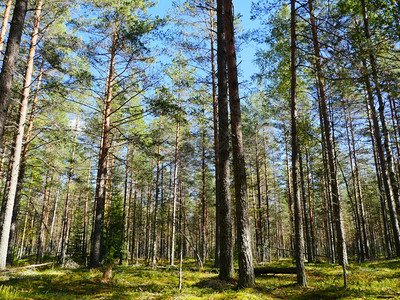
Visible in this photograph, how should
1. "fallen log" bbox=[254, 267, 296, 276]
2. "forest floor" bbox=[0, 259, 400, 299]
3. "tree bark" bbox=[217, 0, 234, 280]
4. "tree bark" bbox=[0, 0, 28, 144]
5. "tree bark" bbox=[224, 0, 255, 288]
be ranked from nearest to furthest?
"tree bark" bbox=[0, 0, 28, 144] → "forest floor" bbox=[0, 259, 400, 299] → "tree bark" bbox=[224, 0, 255, 288] → "tree bark" bbox=[217, 0, 234, 280] → "fallen log" bbox=[254, 267, 296, 276]

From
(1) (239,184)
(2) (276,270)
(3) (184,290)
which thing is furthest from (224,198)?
(2) (276,270)

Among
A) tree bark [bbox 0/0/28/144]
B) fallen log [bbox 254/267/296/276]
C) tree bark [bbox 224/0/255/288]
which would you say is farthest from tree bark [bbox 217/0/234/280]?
tree bark [bbox 0/0/28/144]

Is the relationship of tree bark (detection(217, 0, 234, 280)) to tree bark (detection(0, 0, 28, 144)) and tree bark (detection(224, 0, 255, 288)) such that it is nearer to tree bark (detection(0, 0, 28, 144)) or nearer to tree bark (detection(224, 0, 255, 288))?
tree bark (detection(224, 0, 255, 288))

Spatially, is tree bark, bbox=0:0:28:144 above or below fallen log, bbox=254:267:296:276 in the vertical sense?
above

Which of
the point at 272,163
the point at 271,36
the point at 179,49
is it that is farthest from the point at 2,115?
the point at 272,163

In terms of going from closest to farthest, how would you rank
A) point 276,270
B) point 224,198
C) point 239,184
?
point 239,184, point 224,198, point 276,270

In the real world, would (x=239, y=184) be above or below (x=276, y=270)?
above

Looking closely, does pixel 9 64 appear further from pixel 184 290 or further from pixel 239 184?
pixel 184 290

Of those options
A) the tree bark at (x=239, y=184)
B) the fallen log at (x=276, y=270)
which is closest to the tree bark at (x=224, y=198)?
the tree bark at (x=239, y=184)

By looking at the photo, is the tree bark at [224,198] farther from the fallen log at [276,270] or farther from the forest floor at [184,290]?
the fallen log at [276,270]

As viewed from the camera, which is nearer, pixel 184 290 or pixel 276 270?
pixel 184 290

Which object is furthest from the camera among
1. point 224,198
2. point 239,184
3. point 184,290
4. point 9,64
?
point 224,198

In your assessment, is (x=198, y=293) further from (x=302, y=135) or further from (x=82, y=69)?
(x=82, y=69)

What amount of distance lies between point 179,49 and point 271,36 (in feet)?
18.3
